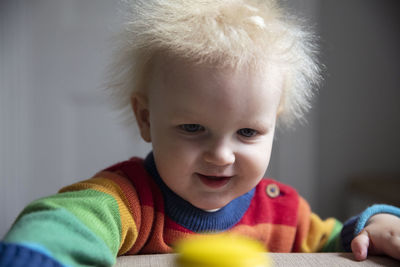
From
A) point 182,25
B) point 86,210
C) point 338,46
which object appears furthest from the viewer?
point 338,46

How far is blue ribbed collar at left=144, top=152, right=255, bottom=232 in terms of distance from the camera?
2.70ft

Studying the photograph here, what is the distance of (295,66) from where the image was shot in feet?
2.63

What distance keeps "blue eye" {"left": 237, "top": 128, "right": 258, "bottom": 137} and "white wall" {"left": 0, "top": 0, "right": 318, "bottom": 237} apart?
4.43ft

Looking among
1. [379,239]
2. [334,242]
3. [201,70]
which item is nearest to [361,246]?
[379,239]

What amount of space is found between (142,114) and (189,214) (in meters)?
0.20

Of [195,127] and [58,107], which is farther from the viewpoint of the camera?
[58,107]

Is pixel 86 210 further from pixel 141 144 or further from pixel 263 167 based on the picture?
pixel 141 144

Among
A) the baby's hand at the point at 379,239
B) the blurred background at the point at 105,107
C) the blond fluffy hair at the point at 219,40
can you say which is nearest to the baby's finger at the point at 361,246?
the baby's hand at the point at 379,239

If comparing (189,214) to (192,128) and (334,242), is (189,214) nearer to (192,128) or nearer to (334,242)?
(192,128)

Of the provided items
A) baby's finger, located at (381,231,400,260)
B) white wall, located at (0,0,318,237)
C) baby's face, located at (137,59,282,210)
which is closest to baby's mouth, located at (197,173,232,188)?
baby's face, located at (137,59,282,210)

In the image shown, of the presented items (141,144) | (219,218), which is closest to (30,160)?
(141,144)

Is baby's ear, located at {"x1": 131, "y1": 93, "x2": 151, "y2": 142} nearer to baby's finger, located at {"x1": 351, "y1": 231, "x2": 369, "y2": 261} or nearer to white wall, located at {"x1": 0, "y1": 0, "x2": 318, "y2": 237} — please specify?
baby's finger, located at {"x1": 351, "y1": 231, "x2": 369, "y2": 261}

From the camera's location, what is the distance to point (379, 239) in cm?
72

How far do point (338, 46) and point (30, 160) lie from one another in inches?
57.4
